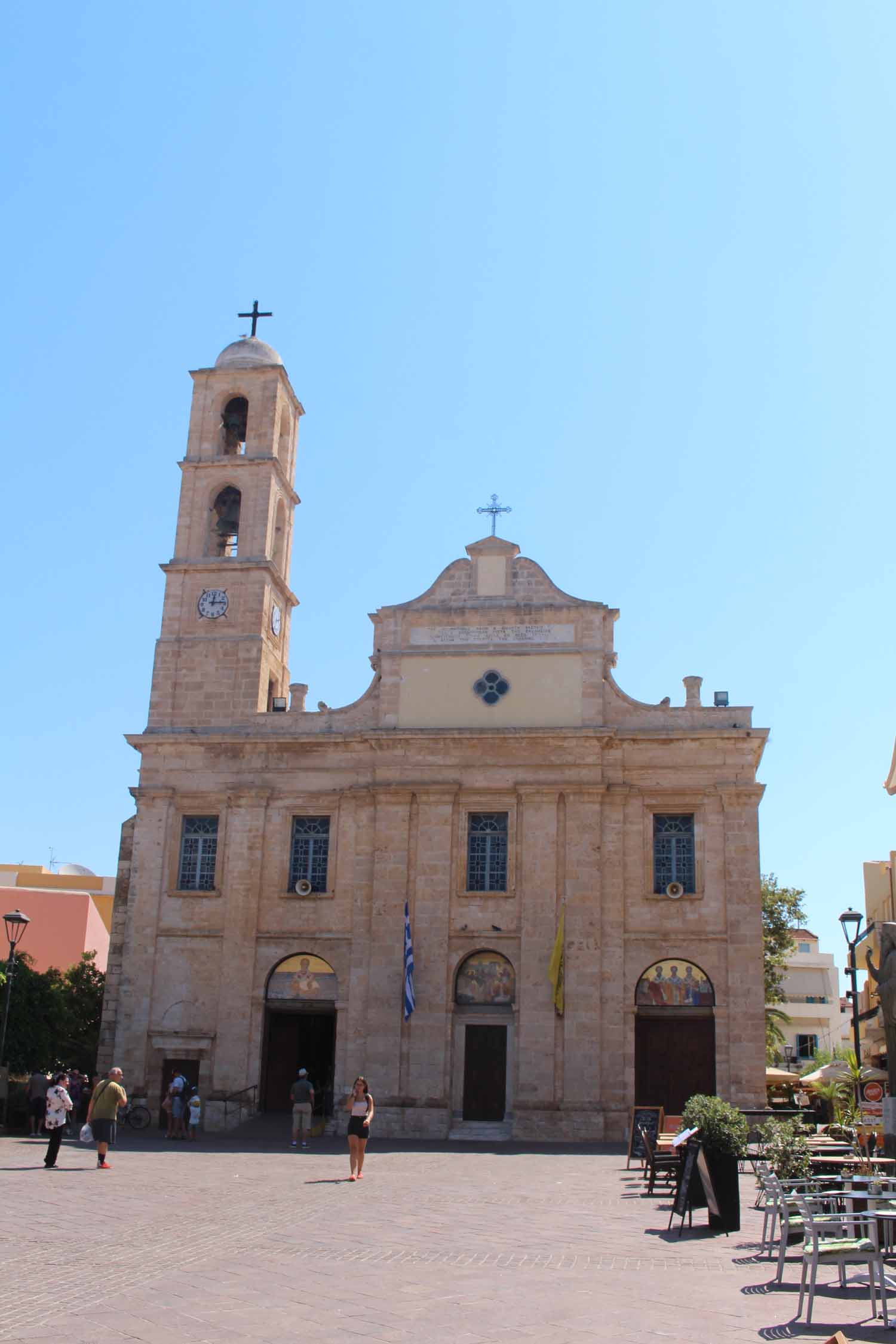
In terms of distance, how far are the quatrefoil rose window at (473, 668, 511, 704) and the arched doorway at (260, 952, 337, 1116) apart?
7.10 meters

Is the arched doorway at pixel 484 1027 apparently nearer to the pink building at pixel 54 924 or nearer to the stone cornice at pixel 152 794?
the stone cornice at pixel 152 794

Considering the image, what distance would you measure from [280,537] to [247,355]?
199 inches

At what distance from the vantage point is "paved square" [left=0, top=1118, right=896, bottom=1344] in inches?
330

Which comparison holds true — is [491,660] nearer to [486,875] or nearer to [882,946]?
[486,875]

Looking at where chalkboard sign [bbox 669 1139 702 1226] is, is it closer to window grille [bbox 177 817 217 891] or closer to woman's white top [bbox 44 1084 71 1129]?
woman's white top [bbox 44 1084 71 1129]

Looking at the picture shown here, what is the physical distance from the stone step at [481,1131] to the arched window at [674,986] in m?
3.88

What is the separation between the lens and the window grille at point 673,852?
94.8 ft

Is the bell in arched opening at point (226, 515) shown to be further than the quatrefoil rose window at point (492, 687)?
Yes

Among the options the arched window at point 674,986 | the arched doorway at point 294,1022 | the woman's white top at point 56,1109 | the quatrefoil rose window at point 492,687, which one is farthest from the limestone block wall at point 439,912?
the woman's white top at point 56,1109

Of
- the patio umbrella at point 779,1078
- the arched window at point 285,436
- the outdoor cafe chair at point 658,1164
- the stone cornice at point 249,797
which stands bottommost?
the outdoor cafe chair at point 658,1164

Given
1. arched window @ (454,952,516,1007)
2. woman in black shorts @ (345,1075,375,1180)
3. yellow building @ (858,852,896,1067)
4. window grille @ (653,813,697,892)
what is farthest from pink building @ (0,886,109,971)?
woman in black shorts @ (345,1075,375,1180)

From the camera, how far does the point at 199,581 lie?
1308 inches

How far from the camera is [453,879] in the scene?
2911cm

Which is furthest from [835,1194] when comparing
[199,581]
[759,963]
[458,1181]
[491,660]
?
[199,581]
